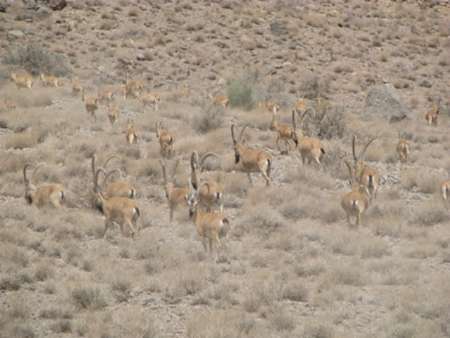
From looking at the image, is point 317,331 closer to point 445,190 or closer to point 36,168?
point 445,190

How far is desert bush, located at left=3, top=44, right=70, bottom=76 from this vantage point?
2872cm

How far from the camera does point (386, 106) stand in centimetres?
2597

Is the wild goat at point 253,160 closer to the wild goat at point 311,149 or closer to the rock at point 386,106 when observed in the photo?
the wild goat at point 311,149

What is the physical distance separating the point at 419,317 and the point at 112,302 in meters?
3.84

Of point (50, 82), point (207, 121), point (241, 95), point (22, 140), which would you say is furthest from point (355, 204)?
point (50, 82)

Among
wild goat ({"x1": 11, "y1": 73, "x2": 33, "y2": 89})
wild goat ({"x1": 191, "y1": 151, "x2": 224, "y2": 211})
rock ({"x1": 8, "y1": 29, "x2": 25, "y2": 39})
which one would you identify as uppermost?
wild goat ({"x1": 191, "y1": 151, "x2": 224, "y2": 211})

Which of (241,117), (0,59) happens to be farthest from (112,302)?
(0,59)

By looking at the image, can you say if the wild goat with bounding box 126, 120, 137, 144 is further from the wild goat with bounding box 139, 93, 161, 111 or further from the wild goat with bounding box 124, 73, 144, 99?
the wild goat with bounding box 124, 73, 144, 99

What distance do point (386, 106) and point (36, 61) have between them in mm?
13331

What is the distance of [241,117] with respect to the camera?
21.9 metres

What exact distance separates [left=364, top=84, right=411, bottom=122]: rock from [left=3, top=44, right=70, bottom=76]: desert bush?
11.9 meters

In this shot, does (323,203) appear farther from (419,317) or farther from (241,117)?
(241,117)

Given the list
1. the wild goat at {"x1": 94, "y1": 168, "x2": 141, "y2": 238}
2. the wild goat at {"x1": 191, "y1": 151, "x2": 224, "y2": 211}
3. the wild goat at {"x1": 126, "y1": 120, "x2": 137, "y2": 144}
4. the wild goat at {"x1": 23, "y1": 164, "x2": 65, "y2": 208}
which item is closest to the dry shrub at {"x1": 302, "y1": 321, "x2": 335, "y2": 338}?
the wild goat at {"x1": 94, "y1": 168, "x2": 141, "y2": 238}

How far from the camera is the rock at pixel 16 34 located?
3304 centimetres
